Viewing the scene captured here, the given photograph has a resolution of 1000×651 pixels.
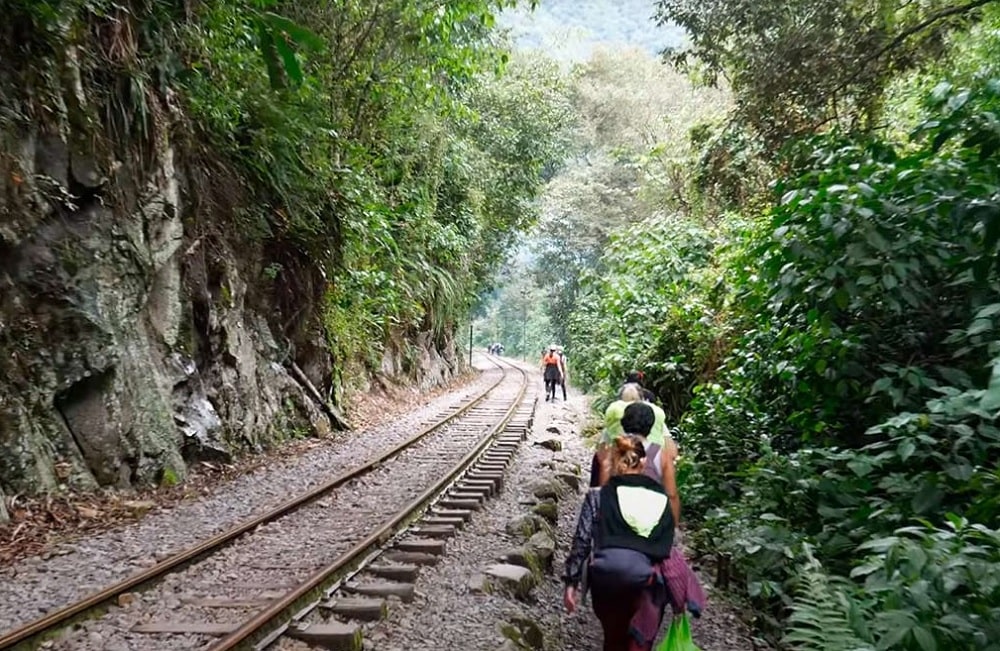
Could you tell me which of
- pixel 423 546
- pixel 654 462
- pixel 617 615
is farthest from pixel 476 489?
pixel 617 615

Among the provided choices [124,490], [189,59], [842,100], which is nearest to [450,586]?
[124,490]

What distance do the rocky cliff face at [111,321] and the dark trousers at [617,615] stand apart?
6077mm

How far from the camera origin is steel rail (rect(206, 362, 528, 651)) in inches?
174

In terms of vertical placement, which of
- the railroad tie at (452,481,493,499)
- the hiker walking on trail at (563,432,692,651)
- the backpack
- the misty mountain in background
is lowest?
the railroad tie at (452,481,493,499)

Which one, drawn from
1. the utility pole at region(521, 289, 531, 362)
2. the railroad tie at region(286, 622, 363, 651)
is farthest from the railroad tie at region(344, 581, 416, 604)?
the utility pole at region(521, 289, 531, 362)

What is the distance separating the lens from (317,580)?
546 cm

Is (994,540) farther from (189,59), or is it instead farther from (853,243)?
(189,59)

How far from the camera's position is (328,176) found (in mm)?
14172

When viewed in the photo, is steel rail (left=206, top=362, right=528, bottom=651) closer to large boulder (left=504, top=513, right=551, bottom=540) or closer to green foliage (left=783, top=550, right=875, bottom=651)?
large boulder (left=504, top=513, right=551, bottom=540)

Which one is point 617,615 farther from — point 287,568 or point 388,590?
point 287,568

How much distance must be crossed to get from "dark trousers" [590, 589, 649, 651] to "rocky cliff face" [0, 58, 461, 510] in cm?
608

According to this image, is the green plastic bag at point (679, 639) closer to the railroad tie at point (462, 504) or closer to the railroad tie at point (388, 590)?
the railroad tie at point (388, 590)

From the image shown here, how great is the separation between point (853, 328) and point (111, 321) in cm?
792

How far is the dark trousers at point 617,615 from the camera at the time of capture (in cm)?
331
